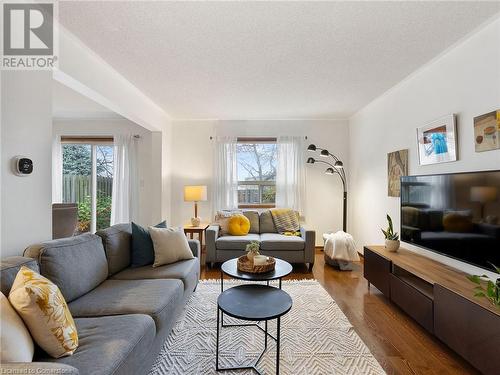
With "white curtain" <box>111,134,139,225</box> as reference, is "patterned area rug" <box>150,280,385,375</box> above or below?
below

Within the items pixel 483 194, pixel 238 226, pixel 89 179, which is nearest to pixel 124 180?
pixel 89 179

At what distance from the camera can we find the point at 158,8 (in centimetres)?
182

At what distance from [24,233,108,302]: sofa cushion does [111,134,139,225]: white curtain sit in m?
2.80

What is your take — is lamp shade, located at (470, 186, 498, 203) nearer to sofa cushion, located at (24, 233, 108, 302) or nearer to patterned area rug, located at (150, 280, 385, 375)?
patterned area rug, located at (150, 280, 385, 375)

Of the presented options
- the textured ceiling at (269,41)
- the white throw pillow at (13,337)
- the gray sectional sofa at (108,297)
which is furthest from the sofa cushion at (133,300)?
the textured ceiling at (269,41)

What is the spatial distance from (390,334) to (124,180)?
460 cm

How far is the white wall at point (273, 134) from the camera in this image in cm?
485

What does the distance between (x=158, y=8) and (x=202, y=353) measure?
8.26ft

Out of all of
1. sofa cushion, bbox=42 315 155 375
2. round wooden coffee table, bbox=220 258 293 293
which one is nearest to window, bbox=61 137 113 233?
round wooden coffee table, bbox=220 258 293 293

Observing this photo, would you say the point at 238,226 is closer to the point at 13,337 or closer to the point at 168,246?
the point at 168,246

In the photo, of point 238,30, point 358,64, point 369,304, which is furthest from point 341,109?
point 369,304

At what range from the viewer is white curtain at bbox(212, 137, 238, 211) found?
475cm

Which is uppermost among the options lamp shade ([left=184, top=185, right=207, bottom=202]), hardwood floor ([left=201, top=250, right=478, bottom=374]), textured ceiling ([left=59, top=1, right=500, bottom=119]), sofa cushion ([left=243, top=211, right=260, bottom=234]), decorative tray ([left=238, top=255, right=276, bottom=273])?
textured ceiling ([left=59, top=1, right=500, bottom=119])

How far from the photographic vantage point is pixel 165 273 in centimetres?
225
